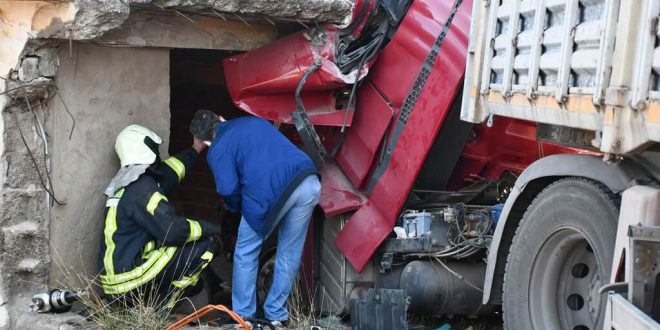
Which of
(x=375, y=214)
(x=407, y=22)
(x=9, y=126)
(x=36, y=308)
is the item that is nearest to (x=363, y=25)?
(x=407, y=22)

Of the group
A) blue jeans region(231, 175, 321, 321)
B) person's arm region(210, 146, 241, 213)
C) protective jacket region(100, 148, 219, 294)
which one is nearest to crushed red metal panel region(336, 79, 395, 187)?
blue jeans region(231, 175, 321, 321)

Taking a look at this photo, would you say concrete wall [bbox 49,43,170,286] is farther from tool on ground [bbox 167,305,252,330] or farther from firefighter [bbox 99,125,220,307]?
tool on ground [bbox 167,305,252,330]

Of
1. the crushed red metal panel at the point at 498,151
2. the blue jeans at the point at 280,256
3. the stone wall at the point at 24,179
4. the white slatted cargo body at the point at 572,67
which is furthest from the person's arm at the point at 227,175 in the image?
the white slatted cargo body at the point at 572,67

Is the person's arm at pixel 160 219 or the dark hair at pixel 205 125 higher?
the dark hair at pixel 205 125

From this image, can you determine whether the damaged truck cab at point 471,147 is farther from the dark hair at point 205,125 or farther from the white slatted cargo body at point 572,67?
the dark hair at point 205,125

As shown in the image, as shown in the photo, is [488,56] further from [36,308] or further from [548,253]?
[36,308]

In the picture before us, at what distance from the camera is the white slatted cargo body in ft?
12.0

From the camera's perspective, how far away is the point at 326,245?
284 inches

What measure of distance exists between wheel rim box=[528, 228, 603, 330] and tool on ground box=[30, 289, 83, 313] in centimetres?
295

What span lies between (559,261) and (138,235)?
2.94 m

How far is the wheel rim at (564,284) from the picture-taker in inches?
179

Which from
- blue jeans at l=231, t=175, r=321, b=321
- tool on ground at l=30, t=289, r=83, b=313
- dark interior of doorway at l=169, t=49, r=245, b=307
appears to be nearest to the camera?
tool on ground at l=30, t=289, r=83, b=313

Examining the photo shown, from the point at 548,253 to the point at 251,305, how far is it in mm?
2686

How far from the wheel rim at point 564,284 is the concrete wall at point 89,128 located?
10.4 feet
